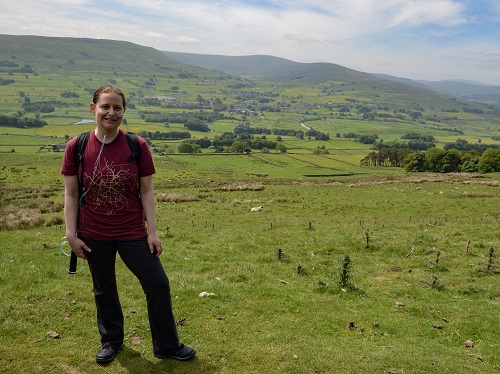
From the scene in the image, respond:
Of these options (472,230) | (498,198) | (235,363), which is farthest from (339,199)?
(235,363)

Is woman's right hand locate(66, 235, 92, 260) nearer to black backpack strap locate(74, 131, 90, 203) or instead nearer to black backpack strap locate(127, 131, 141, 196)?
black backpack strap locate(74, 131, 90, 203)

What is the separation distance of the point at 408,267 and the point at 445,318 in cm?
449

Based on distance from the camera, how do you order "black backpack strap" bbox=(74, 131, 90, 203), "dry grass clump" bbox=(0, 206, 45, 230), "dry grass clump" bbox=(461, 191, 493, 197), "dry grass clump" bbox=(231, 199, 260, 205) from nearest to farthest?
"black backpack strap" bbox=(74, 131, 90, 203) < "dry grass clump" bbox=(0, 206, 45, 230) < "dry grass clump" bbox=(231, 199, 260, 205) < "dry grass clump" bbox=(461, 191, 493, 197)

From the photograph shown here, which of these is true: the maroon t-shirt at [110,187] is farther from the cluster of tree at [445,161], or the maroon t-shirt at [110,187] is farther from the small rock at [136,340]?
the cluster of tree at [445,161]

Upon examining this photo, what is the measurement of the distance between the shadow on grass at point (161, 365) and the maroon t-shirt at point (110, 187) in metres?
2.30

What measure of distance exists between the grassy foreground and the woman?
1296mm

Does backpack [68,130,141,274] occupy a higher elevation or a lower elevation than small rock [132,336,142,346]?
higher

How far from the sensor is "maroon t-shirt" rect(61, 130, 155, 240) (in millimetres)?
5812

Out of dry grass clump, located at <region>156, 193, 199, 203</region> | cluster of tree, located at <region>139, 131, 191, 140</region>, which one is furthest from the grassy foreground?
cluster of tree, located at <region>139, 131, 191, 140</region>

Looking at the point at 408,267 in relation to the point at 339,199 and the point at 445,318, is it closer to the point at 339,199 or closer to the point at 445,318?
the point at 445,318

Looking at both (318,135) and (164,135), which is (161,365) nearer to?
(164,135)

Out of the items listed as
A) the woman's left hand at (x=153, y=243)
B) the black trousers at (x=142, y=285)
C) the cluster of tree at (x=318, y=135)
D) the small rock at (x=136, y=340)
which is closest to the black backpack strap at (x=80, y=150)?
the black trousers at (x=142, y=285)

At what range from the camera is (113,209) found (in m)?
5.99

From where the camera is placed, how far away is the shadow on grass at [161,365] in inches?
249
